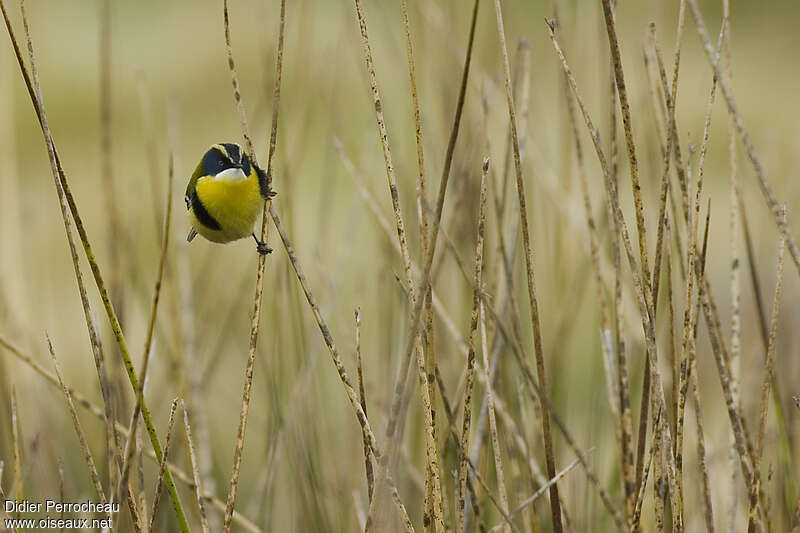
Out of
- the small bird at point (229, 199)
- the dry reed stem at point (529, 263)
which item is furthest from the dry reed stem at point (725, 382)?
the small bird at point (229, 199)

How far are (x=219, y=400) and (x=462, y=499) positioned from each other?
1.65 metres

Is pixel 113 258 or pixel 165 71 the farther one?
pixel 165 71

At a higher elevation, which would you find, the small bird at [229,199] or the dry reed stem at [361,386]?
the small bird at [229,199]

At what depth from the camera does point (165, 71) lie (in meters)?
3.18

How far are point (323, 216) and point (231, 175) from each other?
32 centimetres

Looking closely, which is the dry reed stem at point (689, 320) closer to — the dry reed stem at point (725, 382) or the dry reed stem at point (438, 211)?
the dry reed stem at point (725, 382)

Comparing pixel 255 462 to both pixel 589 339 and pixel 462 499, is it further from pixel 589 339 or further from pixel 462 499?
pixel 462 499

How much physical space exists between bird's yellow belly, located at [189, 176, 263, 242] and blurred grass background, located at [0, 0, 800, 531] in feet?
0.39

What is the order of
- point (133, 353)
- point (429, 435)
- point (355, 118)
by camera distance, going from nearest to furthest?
point (429, 435)
point (133, 353)
point (355, 118)

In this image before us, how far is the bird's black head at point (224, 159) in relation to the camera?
70cm

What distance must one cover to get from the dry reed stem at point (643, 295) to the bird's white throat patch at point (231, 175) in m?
0.28

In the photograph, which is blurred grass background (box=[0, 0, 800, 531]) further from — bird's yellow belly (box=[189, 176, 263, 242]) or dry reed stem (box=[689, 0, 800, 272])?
dry reed stem (box=[689, 0, 800, 272])

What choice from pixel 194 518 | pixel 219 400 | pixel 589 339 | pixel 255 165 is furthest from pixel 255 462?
pixel 255 165

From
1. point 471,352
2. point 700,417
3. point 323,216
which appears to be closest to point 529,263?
point 471,352
